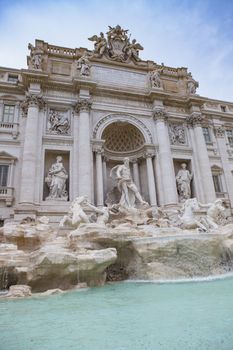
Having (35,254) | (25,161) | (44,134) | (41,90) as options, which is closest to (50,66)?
(41,90)

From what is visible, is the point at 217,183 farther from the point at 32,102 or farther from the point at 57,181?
the point at 32,102

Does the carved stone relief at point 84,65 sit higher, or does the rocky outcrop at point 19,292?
the carved stone relief at point 84,65

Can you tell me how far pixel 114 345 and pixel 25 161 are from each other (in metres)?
12.8

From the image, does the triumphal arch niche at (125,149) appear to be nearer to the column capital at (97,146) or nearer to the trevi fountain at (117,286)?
the column capital at (97,146)

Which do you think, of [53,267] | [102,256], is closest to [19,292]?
[53,267]

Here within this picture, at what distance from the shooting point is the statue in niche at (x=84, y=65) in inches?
670

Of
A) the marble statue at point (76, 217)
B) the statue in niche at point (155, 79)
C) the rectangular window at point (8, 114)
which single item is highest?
the statue in niche at point (155, 79)

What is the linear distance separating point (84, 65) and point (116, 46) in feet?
15.0

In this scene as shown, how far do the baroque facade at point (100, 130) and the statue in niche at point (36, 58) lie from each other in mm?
69

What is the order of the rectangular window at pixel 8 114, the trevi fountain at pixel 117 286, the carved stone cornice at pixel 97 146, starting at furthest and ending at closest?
the carved stone cornice at pixel 97 146 < the rectangular window at pixel 8 114 < the trevi fountain at pixel 117 286

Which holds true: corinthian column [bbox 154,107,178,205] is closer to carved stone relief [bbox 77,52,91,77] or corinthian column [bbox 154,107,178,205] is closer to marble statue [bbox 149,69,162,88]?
marble statue [bbox 149,69,162,88]

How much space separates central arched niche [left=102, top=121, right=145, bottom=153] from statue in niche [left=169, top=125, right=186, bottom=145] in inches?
103

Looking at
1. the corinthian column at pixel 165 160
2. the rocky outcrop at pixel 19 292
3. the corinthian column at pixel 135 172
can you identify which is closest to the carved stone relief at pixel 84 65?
the corinthian column at pixel 165 160

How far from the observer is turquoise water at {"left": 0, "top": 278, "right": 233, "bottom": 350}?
8.31ft
